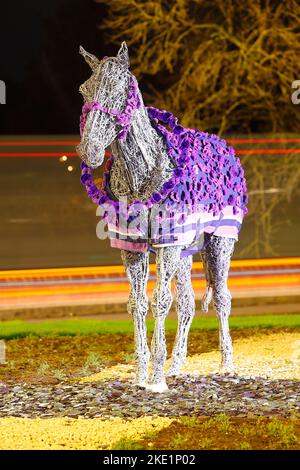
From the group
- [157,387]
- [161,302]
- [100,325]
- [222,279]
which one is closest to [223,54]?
[100,325]

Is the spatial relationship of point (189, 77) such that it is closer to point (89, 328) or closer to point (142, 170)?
point (89, 328)

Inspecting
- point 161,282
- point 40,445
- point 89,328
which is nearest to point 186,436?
point 40,445

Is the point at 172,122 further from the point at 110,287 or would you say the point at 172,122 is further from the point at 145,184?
the point at 110,287

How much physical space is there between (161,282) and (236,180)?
1.29 meters

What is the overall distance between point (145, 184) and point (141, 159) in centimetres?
17

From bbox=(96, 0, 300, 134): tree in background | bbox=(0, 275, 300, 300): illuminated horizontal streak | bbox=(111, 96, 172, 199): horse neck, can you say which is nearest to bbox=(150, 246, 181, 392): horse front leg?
bbox=(111, 96, 172, 199): horse neck

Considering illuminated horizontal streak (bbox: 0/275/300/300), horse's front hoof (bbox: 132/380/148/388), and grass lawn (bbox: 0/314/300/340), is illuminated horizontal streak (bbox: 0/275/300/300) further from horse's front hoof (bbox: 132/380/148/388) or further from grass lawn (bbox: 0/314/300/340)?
horse's front hoof (bbox: 132/380/148/388)

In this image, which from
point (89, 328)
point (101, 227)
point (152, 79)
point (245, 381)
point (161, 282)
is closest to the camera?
point (161, 282)

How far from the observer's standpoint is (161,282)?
7426 mm

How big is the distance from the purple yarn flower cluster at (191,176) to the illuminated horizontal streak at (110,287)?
516 cm

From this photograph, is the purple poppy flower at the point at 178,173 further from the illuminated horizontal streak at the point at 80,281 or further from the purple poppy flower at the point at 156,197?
the illuminated horizontal streak at the point at 80,281

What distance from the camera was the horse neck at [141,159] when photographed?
719 centimetres

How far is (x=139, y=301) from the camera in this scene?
7.68m


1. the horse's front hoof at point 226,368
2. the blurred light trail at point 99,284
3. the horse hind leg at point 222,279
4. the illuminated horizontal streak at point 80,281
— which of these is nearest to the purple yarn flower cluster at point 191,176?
the horse hind leg at point 222,279
